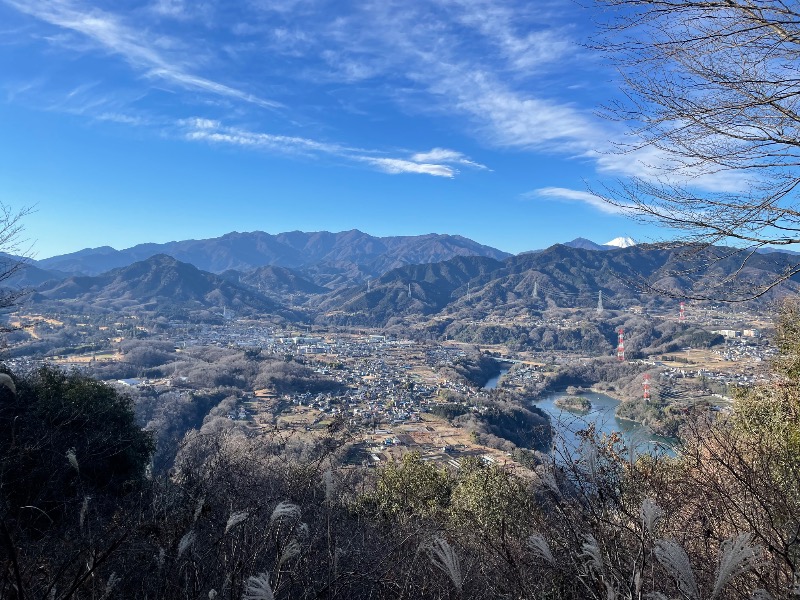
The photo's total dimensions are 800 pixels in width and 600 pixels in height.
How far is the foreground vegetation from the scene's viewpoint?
1.42 m

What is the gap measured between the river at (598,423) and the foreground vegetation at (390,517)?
8.1 inches

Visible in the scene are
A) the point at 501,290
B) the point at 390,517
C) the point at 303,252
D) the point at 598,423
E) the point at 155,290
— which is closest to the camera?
the point at 390,517

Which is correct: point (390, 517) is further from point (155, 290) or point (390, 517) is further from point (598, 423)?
point (155, 290)

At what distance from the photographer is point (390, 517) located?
608cm

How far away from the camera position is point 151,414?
58.8 feet

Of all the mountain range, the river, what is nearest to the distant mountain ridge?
the mountain range

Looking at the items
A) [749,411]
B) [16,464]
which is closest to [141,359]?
[16,464]

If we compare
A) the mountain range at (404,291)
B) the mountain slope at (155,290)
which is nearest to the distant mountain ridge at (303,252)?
the mountain range at (404,291)

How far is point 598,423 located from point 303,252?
6225 inches

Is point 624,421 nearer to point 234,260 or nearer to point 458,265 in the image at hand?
point 458,265

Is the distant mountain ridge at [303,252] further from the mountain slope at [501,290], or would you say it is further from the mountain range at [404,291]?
the mountain slope at [501,290]

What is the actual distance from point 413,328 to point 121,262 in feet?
243

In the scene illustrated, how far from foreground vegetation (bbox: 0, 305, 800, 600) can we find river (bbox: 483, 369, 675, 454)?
21 centimetres

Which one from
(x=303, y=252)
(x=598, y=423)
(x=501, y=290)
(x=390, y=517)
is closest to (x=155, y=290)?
(x=501, y=290)
